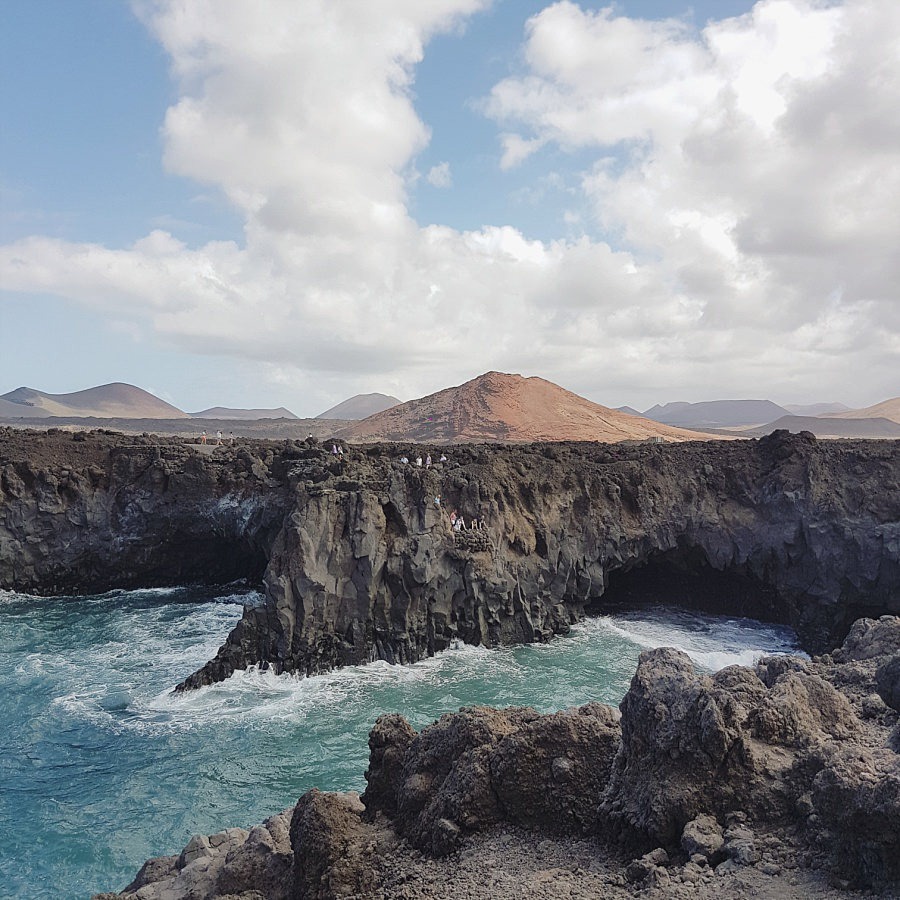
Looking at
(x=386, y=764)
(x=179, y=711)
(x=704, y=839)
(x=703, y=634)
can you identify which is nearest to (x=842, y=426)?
(x=703, y=634)

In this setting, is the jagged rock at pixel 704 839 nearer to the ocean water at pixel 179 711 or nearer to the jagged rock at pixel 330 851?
the jagged rock at pixel 330 851

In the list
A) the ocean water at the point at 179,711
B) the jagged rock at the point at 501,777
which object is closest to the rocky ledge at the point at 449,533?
the ocean water at the point at 179,711

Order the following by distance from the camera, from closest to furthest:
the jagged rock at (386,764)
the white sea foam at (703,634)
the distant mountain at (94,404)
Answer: the jagged rock at (386,764) → the white sea foam at (703,634) → the distant mountain at (94,404)

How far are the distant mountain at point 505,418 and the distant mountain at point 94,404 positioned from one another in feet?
314

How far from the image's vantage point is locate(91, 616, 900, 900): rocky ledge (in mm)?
5324

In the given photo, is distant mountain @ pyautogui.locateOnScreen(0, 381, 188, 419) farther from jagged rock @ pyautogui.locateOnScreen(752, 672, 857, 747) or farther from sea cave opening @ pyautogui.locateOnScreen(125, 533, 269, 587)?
jagged rock @ pyautogui.locateOnScreen(752, 672, 857, 747)

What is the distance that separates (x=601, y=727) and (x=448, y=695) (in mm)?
11704

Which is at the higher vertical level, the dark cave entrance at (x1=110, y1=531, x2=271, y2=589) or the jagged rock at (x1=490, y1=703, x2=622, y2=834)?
the jagged rock at (x1=490, y1=703, x2=622, y2=834)

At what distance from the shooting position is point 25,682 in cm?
1950

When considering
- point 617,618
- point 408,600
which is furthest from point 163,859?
point 617,618

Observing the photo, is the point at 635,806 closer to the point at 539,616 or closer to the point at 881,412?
the point at 539,616

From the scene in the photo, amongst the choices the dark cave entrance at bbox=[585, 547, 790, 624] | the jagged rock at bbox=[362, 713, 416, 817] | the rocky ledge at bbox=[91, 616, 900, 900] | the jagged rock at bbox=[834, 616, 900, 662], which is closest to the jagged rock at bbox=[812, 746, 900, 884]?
the rocky ledge at bbox=[91, 616, 900, 900]

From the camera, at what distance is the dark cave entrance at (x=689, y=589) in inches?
1038

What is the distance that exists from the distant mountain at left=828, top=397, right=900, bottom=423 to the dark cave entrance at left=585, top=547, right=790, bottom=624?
13042cm
